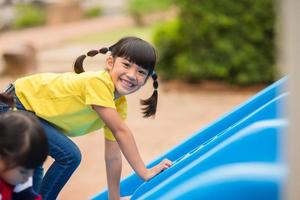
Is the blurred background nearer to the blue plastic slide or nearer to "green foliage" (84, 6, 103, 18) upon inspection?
the blue plastic slide

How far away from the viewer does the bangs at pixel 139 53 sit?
8.34 ft

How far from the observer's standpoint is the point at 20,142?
193 centimetres

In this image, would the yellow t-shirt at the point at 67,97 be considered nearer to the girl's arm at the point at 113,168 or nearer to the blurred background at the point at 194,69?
the girl's arm at the point at 113,168

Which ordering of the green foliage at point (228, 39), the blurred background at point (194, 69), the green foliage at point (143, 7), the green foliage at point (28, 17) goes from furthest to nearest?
the green foliage at point (28, 17), the green foliage at point (143, 7), the green foliage at point (228, 39), the blurred background at point (194, 69)

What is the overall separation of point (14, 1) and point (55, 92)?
20801 mm

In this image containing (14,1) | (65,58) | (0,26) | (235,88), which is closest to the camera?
(235,88)

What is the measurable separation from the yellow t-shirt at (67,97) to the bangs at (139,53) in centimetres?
12

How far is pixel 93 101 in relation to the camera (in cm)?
246

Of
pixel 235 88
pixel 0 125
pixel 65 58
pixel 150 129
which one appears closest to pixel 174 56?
pixel 235 88

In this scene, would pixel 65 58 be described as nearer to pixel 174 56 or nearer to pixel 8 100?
pixel 174 56

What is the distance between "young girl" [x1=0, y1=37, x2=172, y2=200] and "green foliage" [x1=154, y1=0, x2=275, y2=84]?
15.9 feet

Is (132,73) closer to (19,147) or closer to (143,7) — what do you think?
(19,147)

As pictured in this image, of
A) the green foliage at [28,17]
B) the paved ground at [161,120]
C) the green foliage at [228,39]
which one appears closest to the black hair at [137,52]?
the paved ground at [161,120]

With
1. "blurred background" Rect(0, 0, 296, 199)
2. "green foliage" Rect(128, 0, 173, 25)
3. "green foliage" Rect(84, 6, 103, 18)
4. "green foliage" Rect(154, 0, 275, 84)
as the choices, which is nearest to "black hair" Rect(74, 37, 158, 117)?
"blurred background" Rect(0, 0, 296, 199)
